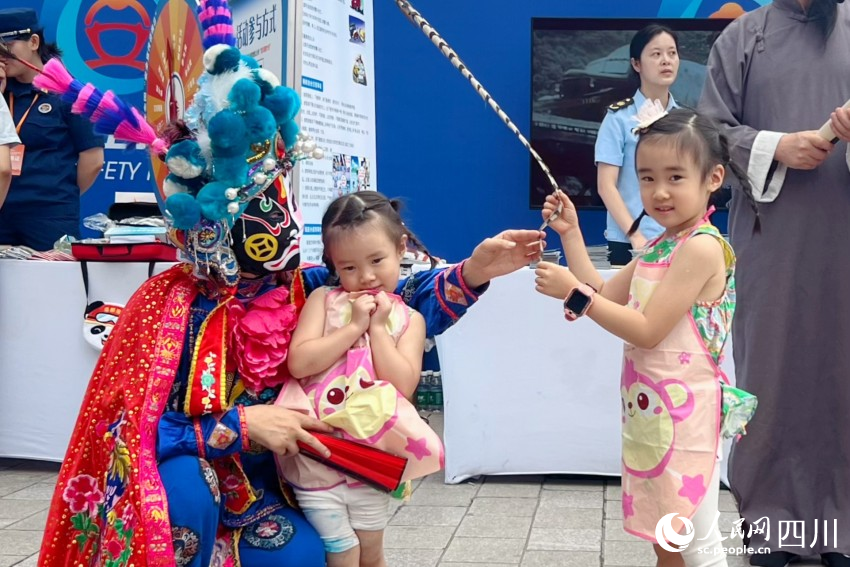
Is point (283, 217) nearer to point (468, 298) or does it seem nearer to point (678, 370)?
point (468, 298)

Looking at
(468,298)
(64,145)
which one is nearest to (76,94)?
(468,298)

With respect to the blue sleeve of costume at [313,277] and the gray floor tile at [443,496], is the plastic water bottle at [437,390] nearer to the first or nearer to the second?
the gray floor tile at [443,496]

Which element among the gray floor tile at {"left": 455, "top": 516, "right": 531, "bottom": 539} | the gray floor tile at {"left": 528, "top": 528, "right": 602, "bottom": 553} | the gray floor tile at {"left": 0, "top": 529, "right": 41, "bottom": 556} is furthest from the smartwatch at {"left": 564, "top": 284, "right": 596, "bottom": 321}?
the gray floor tile at {"left": 0, "top": 529, "right": 41, "bottom": 556}

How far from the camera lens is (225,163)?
2.16 metres

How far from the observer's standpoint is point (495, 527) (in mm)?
3742

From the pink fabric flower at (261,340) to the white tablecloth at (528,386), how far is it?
74.1 inches

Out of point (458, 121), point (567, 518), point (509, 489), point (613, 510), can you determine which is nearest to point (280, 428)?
point (567, 518)

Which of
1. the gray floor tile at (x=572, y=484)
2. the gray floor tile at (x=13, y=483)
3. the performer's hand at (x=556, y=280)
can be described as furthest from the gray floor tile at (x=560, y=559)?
the gray floor tile at (x=13, y=483)

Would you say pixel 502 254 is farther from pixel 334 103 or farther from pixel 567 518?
pixel 334 103

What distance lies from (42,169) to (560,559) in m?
2.99

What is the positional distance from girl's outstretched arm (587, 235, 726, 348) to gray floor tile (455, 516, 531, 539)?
143 cm

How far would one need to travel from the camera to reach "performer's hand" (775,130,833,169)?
9.89 feet

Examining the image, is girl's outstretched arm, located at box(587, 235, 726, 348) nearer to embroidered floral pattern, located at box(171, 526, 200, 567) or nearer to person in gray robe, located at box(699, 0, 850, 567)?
person in gray robe, located at box(699, 0, 850, 567)

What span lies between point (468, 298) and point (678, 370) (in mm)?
502
